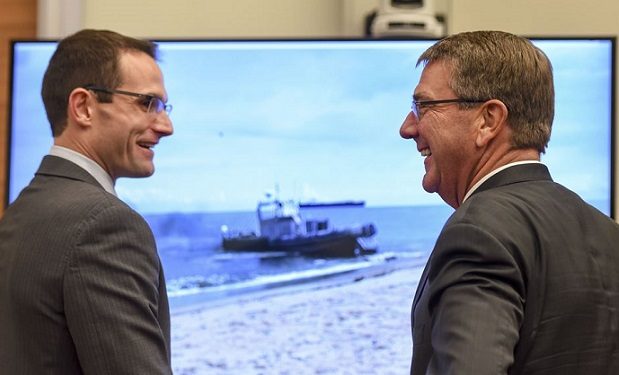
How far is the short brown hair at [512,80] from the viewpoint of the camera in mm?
1530

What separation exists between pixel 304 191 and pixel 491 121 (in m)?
1.63

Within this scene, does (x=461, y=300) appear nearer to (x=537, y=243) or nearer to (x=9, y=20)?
(x=537, y=243)

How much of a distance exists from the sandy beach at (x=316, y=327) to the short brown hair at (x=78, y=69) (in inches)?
49.9

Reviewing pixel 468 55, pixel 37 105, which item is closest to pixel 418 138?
pixel 468 55

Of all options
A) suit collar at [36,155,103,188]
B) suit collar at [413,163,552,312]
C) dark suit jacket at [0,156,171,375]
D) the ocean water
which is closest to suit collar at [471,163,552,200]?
suit collar at [413,163,552,312]

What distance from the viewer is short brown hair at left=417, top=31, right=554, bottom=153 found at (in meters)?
1.53

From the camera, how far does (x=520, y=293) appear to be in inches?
52.9

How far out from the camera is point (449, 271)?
1351 millimetres

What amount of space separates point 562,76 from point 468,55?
167 cm

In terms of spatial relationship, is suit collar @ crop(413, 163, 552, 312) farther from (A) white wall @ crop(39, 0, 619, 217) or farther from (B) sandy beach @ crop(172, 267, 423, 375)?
(A) white wall @ crop(39, 0, 619, 217)

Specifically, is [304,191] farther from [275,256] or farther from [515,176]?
[515,176]

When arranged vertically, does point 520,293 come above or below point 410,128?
below

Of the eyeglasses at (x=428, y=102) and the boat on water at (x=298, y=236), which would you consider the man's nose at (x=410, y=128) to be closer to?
the eyeglasses at (x=428, y=102)

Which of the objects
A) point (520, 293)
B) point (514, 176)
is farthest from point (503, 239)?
point (514, 176)
